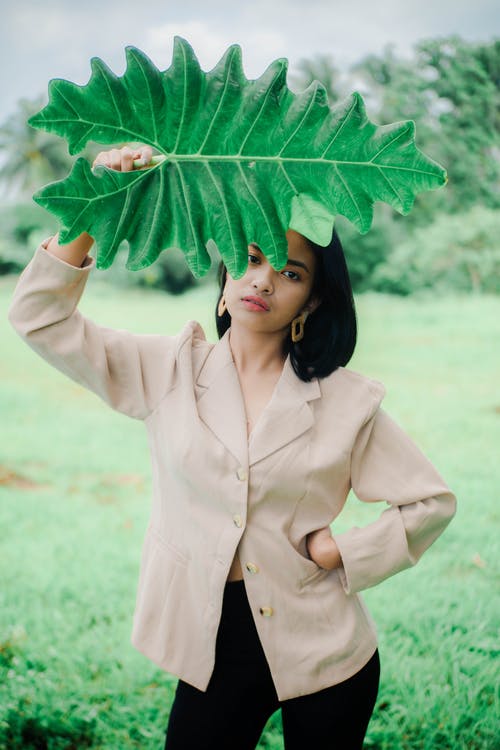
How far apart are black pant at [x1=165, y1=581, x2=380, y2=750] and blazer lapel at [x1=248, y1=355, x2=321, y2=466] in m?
0.26

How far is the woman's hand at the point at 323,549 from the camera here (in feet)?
4.67

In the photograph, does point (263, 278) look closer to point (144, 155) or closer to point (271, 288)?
point (271, 288)

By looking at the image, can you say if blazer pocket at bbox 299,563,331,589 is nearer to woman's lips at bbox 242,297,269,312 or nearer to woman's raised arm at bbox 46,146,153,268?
woman's lips at bbox 242,297,269,312

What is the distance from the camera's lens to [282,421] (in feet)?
4.55

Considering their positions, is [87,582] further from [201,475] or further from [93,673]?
[201,475]

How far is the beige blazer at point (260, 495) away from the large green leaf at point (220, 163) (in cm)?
22

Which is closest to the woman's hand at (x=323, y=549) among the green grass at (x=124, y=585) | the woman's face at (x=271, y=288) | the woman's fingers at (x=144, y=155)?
the woman's face at (x=271, y=288)

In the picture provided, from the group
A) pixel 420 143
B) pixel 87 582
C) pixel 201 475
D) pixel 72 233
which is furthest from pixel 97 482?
pixel 420 143

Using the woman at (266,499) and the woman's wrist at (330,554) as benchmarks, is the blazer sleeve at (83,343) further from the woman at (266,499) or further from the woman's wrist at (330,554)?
the woman's wrist at (330,554)

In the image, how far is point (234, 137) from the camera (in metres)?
1.14

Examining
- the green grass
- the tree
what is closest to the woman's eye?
the green grass

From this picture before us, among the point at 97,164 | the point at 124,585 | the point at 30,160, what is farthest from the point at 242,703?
the point at 30,160

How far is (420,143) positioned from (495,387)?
3412 millimetres

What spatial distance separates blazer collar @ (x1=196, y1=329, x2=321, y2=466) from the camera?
1.38 m
